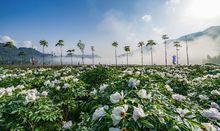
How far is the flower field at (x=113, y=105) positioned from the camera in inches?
177

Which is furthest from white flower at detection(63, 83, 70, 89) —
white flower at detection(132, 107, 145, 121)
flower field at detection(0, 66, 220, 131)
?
white flower at detection(132, 107, 145, 121)

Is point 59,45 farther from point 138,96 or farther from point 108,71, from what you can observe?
point 138,96

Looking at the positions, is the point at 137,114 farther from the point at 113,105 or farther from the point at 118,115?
the point at 113,105

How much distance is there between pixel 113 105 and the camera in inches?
201

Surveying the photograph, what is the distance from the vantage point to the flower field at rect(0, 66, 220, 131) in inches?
177

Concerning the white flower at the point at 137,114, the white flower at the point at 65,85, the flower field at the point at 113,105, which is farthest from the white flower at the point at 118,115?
the white flower at the point at 65,85

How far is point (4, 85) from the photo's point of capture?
13.6m

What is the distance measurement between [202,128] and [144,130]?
1041 mm

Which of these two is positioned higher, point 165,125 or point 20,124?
point 165,125

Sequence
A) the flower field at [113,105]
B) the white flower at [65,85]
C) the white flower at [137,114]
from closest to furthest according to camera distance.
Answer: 1. the white flower at [137,114]
2. the flower field at [113,105]
3. the white flower at [65,85]

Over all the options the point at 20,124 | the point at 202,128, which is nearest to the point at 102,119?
the point at 202,128

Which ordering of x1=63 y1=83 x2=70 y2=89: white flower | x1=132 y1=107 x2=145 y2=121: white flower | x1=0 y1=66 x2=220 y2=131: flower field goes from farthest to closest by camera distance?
x1=63 y1=83 x2=70 y2=89: white flower
x1=0 y1=66 x2=220 y2=131: flower field
x1=132 y1=107 x2=145 y2=121: white flower

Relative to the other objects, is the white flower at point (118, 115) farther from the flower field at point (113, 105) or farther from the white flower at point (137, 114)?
the white flower at point (137, 114)

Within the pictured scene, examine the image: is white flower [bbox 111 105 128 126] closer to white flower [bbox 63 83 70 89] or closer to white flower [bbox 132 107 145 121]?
white flower [bbox 132 107 145 121]
